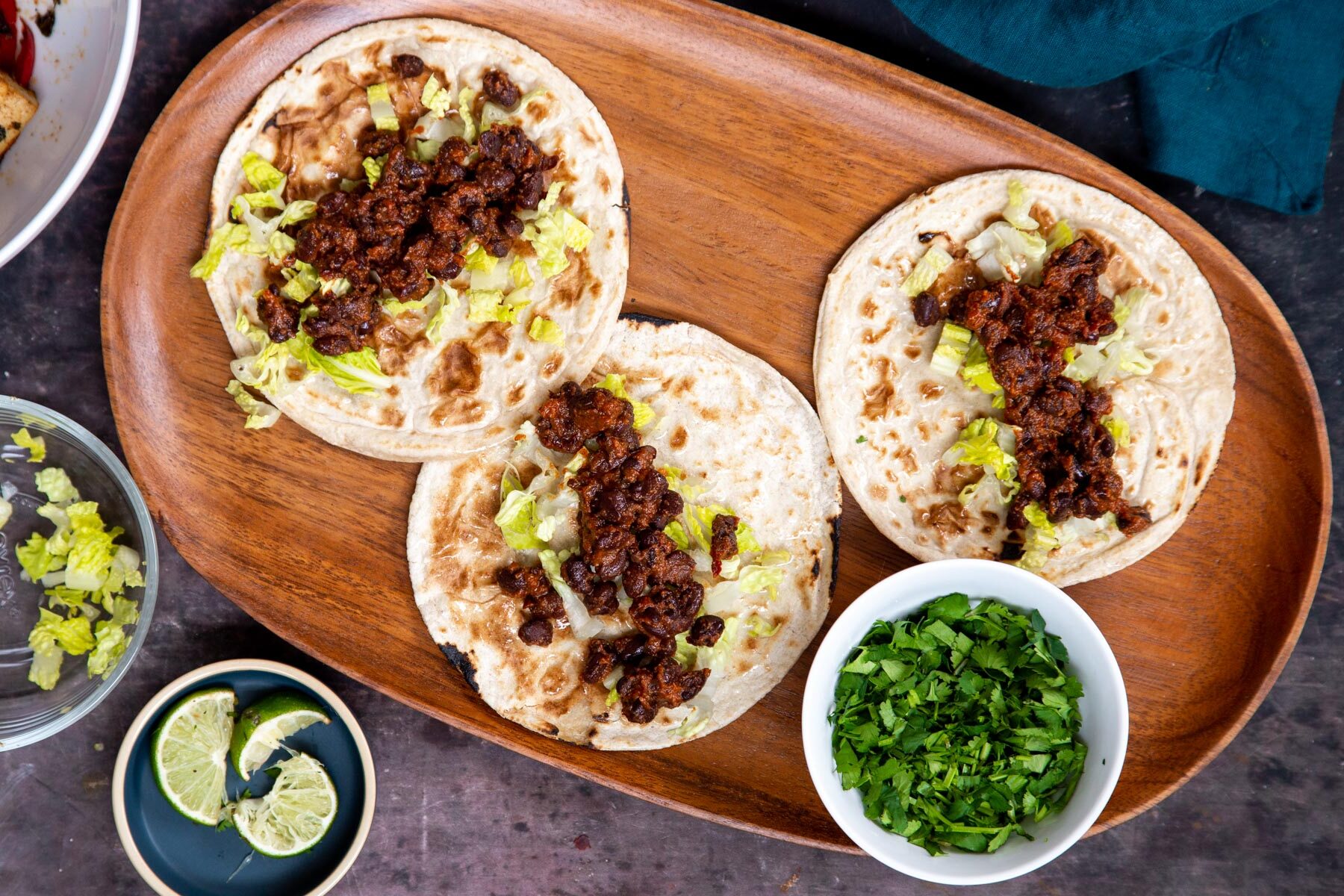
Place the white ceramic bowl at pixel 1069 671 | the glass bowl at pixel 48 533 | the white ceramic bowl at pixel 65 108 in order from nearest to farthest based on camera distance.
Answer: the white ceramic bowl at pixel 65 108, the white ceramic bowl at pixel 1069 671, the glass bowl at pixel 48 533

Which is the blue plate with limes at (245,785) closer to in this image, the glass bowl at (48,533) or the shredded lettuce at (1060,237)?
the glass bowl at (48,533)

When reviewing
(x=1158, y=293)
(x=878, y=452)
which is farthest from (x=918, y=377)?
(x=1158, y=293)

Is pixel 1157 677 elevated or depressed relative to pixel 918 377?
depressed

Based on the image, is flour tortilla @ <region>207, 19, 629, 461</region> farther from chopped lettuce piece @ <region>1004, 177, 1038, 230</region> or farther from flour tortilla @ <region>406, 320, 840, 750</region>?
chopped lettuce piece @ <region>1004, 177, 1038, 230</region>

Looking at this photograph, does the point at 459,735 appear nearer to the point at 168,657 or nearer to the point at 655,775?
the point at 655,775

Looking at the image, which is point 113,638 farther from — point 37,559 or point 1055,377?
point 1055,377

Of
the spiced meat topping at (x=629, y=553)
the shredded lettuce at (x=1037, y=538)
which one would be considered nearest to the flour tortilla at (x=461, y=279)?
the spiced meat topping at (x=629, y=553)

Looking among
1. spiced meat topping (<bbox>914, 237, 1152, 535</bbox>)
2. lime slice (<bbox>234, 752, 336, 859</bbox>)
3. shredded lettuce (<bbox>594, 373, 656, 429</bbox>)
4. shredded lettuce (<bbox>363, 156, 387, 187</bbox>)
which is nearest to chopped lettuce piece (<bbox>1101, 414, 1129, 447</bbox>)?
spiced meat topping (<bbox>914, 237, 1152, 535</bbox>)
